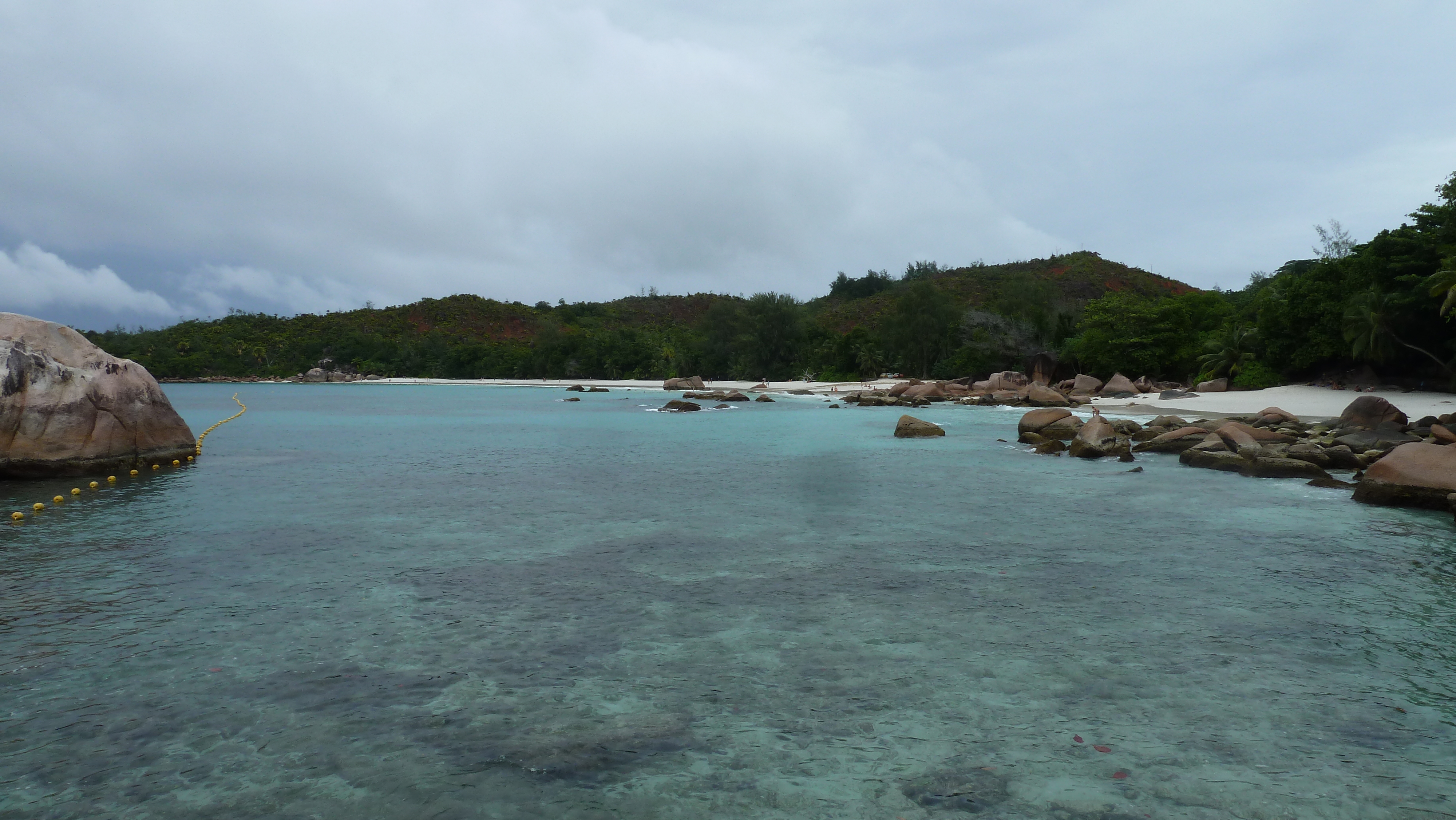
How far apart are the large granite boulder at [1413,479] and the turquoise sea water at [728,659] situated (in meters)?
0.52

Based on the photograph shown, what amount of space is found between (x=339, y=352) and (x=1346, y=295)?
363 feet

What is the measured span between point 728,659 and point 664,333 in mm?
103706

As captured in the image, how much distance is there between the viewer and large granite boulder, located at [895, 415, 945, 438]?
84.4 feet

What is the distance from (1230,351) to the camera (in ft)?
146

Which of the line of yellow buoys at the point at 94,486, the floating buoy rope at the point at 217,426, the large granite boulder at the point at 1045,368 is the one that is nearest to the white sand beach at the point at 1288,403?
the large granite boulder at the point at 1045,368

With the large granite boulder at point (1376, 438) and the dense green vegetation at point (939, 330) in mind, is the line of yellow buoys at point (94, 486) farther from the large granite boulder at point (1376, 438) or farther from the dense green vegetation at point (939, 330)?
the dense green vegetation at point (939, 330)

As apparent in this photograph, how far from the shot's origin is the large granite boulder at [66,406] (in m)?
14.8

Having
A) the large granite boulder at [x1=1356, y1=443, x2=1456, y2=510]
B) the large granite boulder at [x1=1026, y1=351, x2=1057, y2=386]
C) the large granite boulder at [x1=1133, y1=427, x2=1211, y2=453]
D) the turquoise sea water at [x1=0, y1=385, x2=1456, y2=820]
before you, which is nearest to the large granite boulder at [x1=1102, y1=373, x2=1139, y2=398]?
the large granite boulder at [x1=1026, y1=351, x2=1057, y2=386]

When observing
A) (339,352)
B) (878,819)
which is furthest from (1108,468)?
(339,352)

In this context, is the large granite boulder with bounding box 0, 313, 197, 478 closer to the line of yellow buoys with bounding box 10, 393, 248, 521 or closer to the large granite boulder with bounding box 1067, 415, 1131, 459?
the line of yellow buoys with bounding box 10, 393, 248, 521

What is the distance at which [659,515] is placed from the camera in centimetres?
1242

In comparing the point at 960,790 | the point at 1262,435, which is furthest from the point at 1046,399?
the point at 960,790

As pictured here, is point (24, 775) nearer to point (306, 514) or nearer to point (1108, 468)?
point (306, 514)

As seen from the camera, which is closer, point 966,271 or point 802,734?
point 802,734
